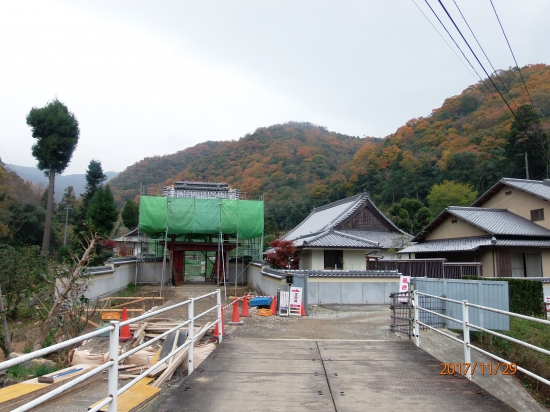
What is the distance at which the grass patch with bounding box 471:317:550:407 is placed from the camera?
864 centimetres

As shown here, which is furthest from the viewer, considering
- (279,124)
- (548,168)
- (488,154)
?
(279,124)

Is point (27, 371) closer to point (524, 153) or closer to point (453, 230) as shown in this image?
point (453, 230)

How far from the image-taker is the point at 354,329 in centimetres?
1075

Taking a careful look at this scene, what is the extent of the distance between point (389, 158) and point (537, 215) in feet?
108

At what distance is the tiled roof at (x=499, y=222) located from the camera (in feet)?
77.4

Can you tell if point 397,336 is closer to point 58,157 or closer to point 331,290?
point 331,290

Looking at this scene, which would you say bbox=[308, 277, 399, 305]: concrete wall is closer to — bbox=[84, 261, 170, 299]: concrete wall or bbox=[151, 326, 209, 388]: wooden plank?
bbox=[84, 261, 170, 299]: concrete wall

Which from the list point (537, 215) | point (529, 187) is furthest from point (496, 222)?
point (529, 187)

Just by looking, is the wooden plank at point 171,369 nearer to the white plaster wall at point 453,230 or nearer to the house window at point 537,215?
the white plaster wall at point 453,230

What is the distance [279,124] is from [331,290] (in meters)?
84.0

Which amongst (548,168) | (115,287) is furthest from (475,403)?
(548,168)

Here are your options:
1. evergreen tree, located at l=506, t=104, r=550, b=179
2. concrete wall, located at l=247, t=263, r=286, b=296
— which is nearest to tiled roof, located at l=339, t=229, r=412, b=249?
concrete wall, located at l=247, t=263, r=286, b=296

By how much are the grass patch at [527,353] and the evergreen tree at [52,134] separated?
114 ft

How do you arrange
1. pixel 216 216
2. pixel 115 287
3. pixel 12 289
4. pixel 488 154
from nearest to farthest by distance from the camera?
pixel 12 289
pixel 115 287
pixel 216 216
pixel 488 154
